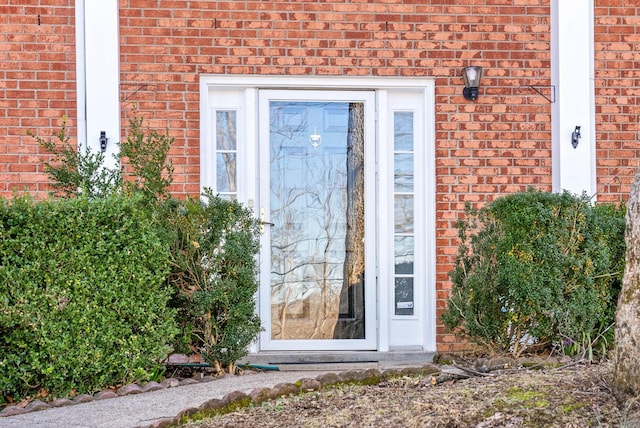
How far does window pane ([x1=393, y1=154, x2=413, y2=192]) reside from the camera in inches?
284

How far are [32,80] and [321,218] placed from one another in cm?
265

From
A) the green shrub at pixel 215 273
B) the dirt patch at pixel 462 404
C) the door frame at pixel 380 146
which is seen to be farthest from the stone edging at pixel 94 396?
the door frame at pixel 380 146

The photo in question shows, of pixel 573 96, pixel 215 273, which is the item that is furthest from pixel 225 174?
pixel 573 96

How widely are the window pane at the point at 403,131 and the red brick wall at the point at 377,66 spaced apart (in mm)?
282

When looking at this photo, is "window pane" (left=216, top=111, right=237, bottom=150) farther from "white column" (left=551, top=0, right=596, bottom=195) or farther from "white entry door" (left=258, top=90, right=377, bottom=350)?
"white column" (left=551, top=0, right=596, bottom=195)

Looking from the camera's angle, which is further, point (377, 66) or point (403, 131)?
point (403, 131)

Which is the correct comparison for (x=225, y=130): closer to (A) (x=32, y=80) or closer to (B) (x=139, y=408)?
(A) (x=32, y=80)

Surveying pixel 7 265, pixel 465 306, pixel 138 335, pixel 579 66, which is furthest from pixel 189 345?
pixel 579 66

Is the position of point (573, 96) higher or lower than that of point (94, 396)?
higher

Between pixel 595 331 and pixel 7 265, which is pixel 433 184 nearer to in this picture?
pixel 595 331

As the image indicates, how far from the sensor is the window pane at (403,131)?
7.23m

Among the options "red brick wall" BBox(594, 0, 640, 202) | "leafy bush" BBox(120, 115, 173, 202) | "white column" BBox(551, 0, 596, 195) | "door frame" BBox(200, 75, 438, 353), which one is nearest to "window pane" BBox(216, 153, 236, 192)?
"door frame" BBox(200, 75, 438, 353)

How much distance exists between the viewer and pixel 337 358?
271 inches

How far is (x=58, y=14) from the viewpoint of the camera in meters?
6.77
